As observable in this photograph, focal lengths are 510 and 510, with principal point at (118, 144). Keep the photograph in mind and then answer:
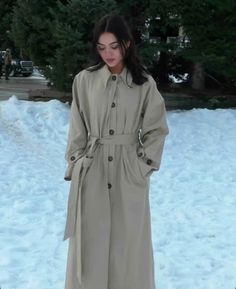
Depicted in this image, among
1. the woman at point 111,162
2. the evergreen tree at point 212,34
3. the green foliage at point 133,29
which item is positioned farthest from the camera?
the evergreen tree at point 212,34

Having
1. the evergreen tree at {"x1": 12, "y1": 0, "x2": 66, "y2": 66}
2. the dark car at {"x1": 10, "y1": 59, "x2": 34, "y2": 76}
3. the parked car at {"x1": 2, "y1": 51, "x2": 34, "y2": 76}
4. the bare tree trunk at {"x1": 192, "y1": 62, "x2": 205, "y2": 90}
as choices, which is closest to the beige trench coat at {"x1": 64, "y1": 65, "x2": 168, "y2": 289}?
the evergreen tree at {"x1": 12, "y1": 0, "x2": 66, "y2": 66}

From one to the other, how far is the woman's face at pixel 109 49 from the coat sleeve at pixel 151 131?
25cm

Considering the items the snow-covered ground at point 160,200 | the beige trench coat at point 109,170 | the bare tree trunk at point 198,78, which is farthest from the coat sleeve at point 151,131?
the bare tree trunk at point 198,78

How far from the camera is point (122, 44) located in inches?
112

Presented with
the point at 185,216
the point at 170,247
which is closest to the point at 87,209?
the point at 170,247

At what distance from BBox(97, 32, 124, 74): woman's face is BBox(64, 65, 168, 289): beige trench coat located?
0.08 meters

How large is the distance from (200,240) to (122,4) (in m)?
6.47

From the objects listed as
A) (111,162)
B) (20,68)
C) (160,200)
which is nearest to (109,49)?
(111,162)

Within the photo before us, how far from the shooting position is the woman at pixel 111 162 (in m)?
2.93

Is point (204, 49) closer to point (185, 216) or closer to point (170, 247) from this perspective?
point (185, 216)

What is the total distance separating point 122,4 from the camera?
10.2 meters

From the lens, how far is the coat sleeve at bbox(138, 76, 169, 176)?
2949 mm

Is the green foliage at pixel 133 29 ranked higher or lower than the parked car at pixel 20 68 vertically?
higher

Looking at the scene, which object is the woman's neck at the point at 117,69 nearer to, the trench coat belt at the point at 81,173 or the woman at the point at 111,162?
the woman at the point at 111,162
